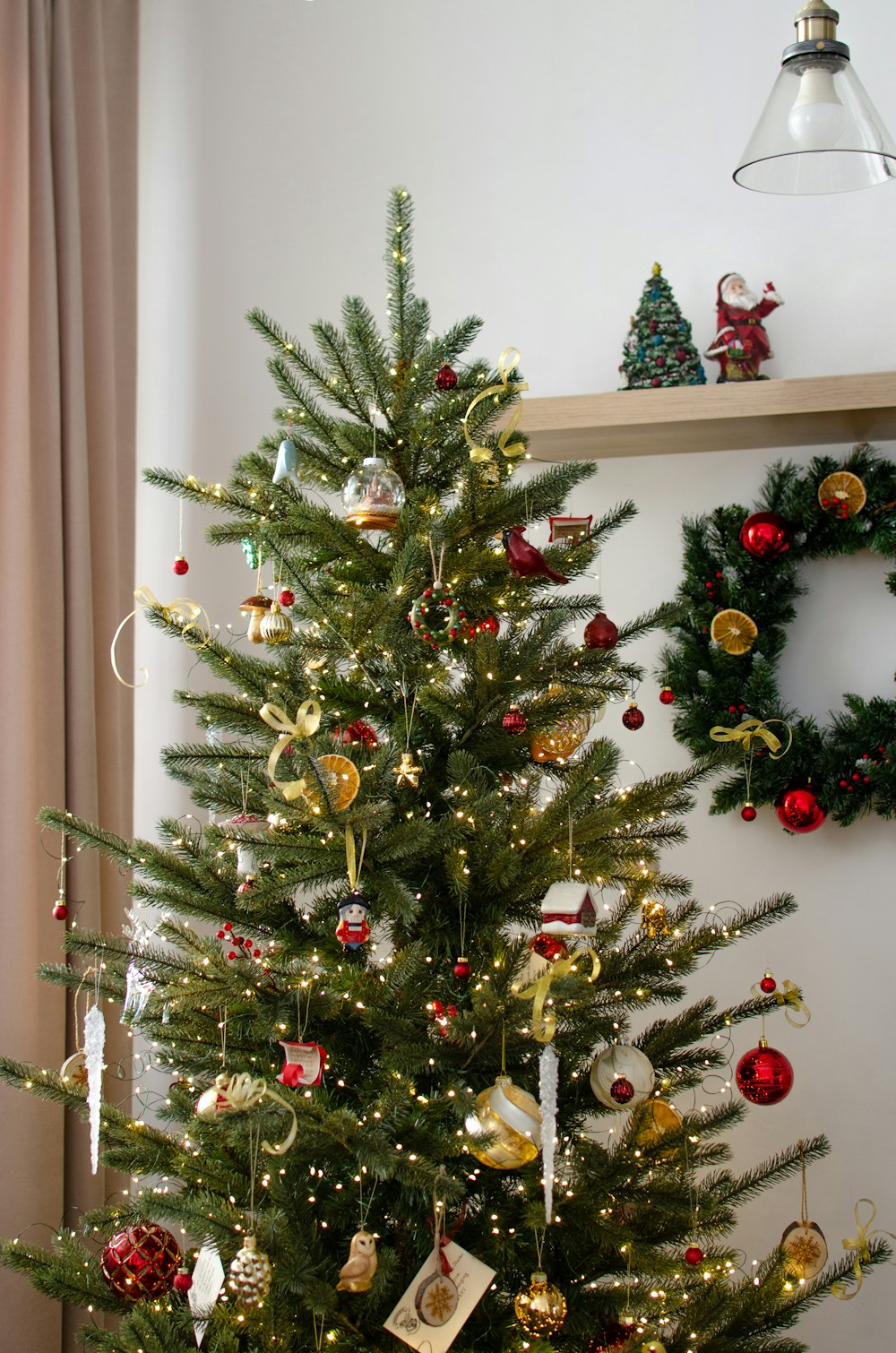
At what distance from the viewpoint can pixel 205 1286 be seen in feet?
4.32

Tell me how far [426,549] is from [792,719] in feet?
3.36

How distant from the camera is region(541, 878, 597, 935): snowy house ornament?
132 cm

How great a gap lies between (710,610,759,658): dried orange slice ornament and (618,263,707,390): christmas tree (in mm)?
434

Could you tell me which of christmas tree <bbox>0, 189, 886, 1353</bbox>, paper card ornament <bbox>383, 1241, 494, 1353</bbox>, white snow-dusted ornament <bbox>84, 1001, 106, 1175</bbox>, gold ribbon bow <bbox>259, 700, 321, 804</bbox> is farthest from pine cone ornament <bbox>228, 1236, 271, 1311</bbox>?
gold ribbon bow <bbox>259, 700, 321, 804</bbox>

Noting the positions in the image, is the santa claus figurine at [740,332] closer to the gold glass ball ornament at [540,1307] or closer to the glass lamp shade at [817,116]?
the glass lamp shade at [817,116]

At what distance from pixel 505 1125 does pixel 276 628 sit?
67cm

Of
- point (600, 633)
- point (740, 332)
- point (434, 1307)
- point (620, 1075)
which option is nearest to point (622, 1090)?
point (620, 1075)

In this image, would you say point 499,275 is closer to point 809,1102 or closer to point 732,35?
point 732,35

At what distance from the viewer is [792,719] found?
2.17m

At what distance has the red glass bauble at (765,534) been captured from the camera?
6.90 feet

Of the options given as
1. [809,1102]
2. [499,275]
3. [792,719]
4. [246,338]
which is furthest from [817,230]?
[809,1102]

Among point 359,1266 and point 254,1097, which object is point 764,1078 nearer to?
point 359,1266

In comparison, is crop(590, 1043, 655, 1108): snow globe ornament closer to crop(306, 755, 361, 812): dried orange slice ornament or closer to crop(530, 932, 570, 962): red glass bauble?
crop(530, 932, 570, 962): red glass bauble

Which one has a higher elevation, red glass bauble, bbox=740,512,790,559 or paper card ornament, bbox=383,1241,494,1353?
red glass bauble, bbox=740,512,790,559
